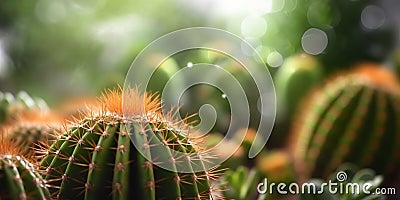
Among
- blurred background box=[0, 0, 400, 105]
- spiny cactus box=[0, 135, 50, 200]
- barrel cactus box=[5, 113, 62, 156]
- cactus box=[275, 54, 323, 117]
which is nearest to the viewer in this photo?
spiny cactus box=[0, 135, 50, 200]

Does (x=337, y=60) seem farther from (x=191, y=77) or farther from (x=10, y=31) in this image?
(x=10, y=31)

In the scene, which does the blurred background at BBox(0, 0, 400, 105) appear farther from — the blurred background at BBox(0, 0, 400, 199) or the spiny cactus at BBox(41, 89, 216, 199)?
the spiny cactus at BBox(41, 89, 216, 199)

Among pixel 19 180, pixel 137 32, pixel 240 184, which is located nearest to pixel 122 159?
pixel 19 180

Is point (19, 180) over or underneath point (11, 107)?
underneath

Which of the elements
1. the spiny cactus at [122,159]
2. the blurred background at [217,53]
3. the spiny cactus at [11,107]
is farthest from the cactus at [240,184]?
the spiny cactus at [11,107]

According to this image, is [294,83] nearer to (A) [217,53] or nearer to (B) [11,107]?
(A) [217,53]

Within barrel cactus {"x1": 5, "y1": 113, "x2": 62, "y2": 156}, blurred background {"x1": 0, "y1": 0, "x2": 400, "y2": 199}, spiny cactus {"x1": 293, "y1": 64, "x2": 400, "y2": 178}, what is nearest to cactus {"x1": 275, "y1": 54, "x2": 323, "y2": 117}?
blurred background {"x1": 0, "y1": 0, "x2": 400, "y2": 199}

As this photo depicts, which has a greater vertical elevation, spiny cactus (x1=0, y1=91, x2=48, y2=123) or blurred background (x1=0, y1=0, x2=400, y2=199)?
blurred background (x1=0, y1=0, x2=400, y2=199)
